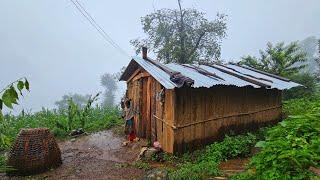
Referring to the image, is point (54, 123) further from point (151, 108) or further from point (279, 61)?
point (279, 61)

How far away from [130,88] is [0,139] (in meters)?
12.2

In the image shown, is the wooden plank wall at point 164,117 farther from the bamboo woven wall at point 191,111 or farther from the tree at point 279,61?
the tree at point 279,61

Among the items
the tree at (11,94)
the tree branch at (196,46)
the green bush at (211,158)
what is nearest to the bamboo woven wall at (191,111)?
the green bush at (211,158)

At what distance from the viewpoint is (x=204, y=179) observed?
776cm

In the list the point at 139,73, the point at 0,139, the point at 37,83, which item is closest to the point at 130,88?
the point at 139,73

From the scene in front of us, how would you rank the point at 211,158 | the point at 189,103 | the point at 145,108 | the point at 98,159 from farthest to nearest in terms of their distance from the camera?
the point at 145,108 → the point at 98,159 → the point at 189,103 → the point at 211,158

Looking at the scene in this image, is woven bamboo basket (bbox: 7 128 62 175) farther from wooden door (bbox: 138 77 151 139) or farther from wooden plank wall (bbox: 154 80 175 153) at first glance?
wooden door (bbox: 138 77 151 139)

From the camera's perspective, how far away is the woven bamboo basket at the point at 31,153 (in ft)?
31.5

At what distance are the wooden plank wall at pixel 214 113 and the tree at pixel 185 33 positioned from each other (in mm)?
12633

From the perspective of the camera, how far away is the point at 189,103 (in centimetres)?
1080

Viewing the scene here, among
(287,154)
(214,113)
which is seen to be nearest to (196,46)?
(214,113)

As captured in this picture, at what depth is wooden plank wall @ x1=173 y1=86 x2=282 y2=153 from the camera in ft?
34.6

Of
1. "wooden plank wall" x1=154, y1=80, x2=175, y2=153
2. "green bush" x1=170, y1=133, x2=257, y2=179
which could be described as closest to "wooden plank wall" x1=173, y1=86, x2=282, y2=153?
"wooden plank wall" x1=154, y1=80, x2=175, y2=153

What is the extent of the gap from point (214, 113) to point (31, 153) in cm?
663
